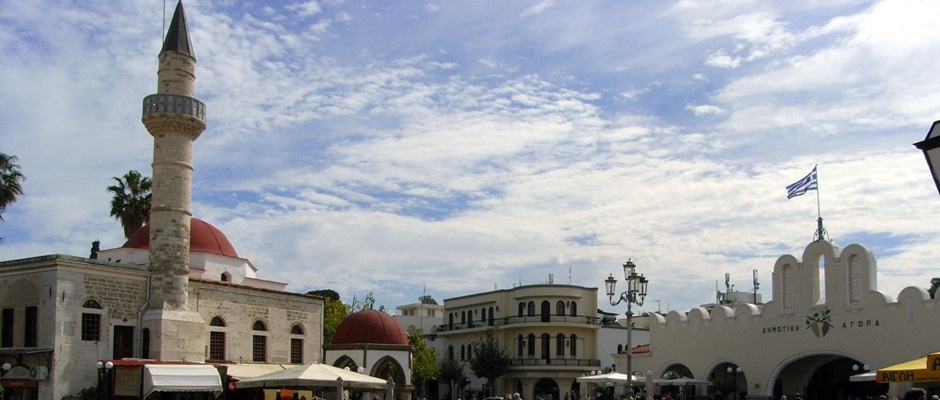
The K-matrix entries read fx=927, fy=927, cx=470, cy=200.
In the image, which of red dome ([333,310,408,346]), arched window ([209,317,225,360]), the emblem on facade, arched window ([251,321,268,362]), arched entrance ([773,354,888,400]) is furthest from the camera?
red dome ([333,310,408,346])

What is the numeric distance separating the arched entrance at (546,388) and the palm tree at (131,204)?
26.4 meters

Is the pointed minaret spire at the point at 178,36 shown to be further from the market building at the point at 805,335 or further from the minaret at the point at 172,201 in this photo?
the market building at the point at 805,335

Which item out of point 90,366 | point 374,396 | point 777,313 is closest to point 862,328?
point 777,313

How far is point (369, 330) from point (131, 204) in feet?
50.8

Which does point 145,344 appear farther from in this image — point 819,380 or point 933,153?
point 933,153

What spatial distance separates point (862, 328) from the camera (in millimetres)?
30859

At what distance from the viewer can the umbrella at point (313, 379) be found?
78.3 ft

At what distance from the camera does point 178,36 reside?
2938 cm

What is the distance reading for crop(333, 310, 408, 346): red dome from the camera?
1403 inches

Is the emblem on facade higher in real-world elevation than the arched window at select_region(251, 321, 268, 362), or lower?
higher

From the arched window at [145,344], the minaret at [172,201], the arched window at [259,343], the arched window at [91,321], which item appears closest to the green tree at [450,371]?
the arched window at [259,343]

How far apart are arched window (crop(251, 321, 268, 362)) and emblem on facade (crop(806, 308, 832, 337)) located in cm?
1926

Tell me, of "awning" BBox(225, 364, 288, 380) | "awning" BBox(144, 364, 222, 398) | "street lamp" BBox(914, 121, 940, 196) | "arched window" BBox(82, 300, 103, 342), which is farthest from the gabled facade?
"street lamp" BBox(914, 121, 940, 196)

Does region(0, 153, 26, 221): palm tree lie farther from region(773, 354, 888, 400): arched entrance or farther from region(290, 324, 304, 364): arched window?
region(773, 354, 888, 400): arched entrance
